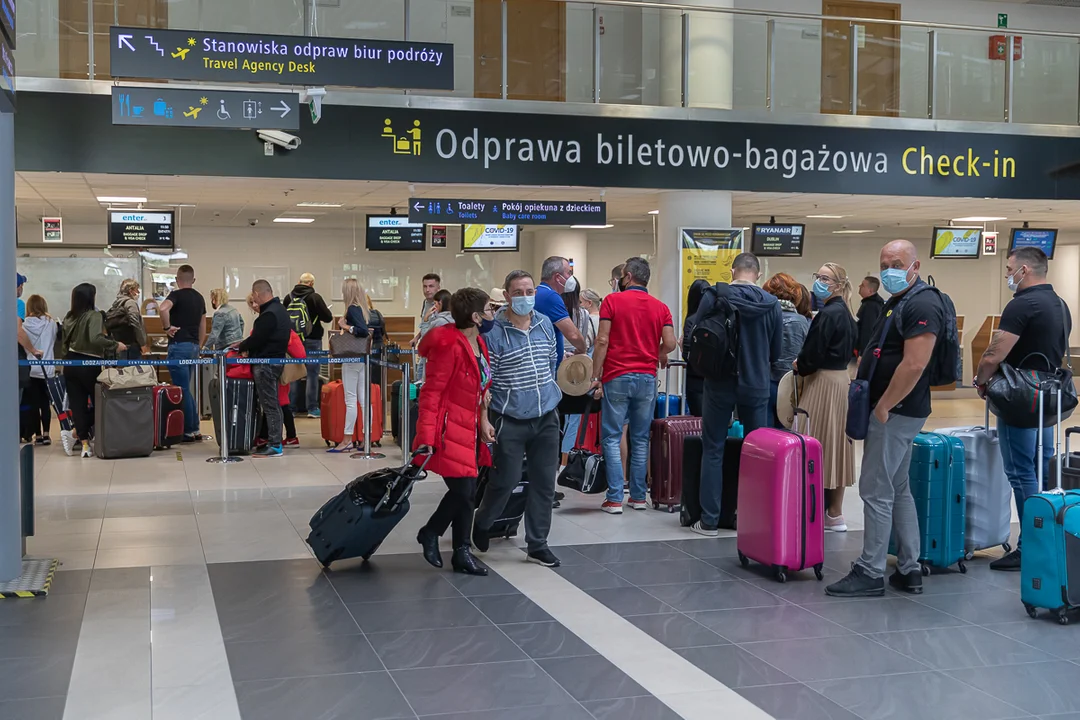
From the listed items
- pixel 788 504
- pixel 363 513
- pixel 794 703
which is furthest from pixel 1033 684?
pixel 363 513

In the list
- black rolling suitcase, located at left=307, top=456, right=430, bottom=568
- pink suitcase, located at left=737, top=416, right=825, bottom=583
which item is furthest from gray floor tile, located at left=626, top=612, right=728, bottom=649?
black rolling suitcase, located at left=307, top=456, right=430, bottom=568

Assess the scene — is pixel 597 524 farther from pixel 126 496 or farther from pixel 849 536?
pixel 126 496

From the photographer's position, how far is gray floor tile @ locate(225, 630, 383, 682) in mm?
4336

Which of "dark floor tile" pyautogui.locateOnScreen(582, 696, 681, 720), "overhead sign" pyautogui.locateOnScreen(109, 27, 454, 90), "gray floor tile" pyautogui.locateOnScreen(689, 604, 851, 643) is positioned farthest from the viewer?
"overhead sign" pyautogui.locateOnScreen(109, 27, 454, 90)

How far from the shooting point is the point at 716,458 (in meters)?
6.86

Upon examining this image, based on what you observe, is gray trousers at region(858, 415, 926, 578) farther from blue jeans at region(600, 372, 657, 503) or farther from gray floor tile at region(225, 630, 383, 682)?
gray floor tile at region(225, 630, 383, 682)

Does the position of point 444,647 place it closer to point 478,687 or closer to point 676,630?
point 478,687

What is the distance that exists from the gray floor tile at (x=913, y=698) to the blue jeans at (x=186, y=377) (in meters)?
9.02

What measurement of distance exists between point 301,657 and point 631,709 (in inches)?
54.8

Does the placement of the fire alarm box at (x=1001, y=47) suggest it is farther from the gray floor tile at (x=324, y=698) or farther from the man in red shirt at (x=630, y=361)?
the gray floor tile at (x=324, y=698)

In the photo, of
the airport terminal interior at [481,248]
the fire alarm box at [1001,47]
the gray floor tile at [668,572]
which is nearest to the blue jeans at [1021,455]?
the airport terminal interior at [481,248]

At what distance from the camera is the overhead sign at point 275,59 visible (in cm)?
688

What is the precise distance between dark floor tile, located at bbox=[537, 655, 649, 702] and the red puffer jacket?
1462 millimetres

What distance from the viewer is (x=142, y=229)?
→ 13945mm
